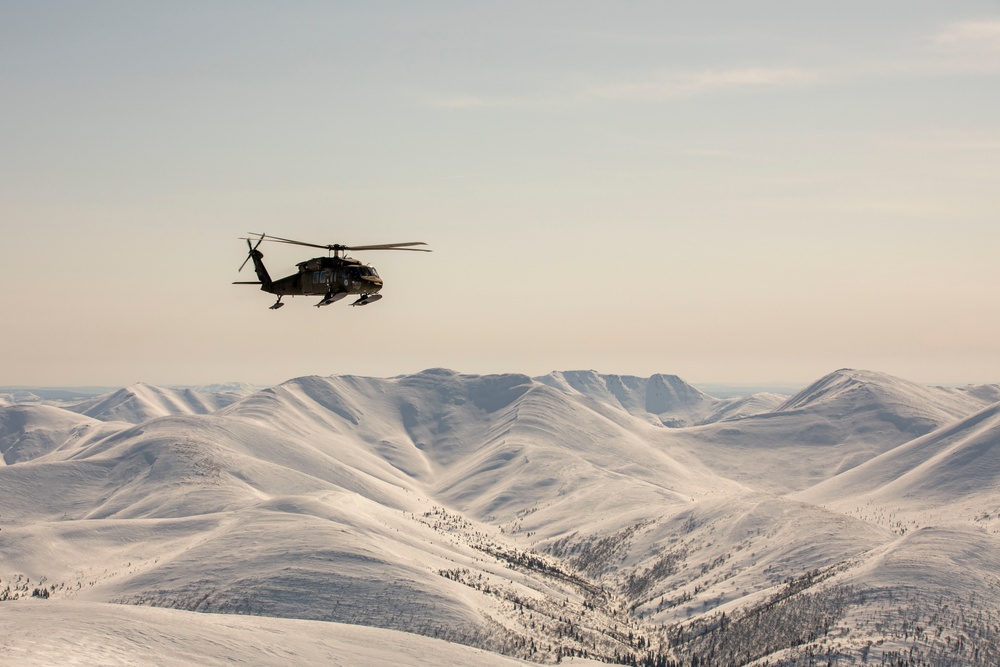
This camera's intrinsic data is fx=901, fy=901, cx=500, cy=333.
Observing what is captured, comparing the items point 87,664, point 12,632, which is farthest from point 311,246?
point 12,632

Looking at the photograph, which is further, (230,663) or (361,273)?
(230,663)

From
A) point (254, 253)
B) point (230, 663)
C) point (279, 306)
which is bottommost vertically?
point (230, 663)

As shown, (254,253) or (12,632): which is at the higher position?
(254,253)

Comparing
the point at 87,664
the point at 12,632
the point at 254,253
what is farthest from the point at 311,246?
the point at 12,632

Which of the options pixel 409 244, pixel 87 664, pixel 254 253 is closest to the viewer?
pixel 409 244

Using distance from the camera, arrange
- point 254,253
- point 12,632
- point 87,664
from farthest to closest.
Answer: point 12,632 → point 87,664 → point 254,253

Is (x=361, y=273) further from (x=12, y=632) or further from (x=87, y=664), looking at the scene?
(x=12, y=632)

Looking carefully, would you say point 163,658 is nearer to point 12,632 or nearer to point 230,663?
point 230,663
